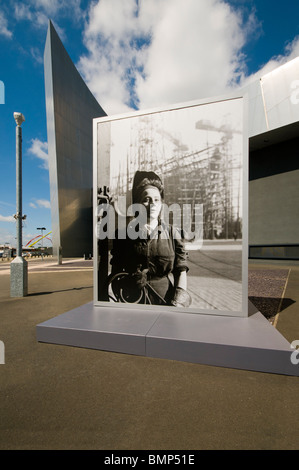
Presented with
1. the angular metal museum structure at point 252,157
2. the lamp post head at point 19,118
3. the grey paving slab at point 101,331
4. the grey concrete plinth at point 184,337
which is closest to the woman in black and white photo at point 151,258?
the grey concrete plinth at point 184,337

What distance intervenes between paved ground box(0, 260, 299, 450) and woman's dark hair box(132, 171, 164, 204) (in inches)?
130

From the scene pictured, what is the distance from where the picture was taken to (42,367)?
10.8ft

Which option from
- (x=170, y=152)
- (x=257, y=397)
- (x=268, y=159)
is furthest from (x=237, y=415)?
(x=268, y=159)

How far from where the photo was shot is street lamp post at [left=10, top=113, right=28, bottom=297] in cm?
800

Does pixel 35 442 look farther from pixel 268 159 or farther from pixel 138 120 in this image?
pixel 268 159

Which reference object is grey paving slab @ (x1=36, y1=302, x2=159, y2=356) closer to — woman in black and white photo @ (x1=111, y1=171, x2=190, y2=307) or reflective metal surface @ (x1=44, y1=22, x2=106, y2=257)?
woman in black and white photo @ (x1=111, y1=171, x2=190, y2=307)

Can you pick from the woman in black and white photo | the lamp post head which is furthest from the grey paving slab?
the lamp post head

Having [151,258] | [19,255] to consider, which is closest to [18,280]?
[19,255]

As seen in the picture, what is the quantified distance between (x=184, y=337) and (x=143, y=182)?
11.0 feet

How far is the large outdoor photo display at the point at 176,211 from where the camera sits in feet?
15.5

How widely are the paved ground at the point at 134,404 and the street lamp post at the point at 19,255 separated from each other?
4.56m

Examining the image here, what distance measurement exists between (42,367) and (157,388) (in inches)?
68.6

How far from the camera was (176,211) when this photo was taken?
496cm

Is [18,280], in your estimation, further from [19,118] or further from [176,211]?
[176,211]
